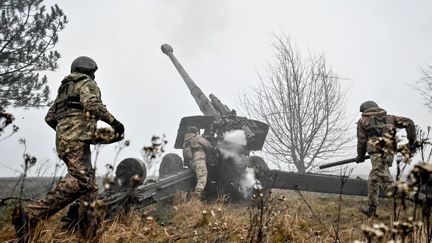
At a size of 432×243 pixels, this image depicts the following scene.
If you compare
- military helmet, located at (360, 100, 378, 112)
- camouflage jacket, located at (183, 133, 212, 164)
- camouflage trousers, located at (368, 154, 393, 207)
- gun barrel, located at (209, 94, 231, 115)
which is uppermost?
gun barrel, located at (209, 94, 231, 115)

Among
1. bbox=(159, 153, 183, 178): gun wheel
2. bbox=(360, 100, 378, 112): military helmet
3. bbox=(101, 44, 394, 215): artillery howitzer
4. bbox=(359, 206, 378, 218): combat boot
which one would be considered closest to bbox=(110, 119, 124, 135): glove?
bbox=(101, 44, 394, 215): artillery howitzer

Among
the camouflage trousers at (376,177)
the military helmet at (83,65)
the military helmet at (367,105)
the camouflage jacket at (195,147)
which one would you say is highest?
the military helmet at (367,105)

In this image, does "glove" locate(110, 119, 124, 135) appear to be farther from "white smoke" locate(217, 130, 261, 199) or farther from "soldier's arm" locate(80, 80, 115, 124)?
"white smoke" locate(217, 130, 261, 199)

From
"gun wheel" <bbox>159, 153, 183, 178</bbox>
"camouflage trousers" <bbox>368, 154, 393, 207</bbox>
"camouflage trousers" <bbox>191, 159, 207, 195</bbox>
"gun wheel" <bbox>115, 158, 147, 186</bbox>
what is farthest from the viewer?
"gun wheel" <bbox>159, 153, 183, 178</bbox>

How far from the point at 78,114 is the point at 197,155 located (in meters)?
3.92

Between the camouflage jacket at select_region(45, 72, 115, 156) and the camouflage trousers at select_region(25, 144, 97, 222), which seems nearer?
the camouflage trousers at select_region(25, 144, 97, 222)

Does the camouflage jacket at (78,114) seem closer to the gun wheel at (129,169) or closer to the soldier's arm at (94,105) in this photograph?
the soldier's arm at (94,105)

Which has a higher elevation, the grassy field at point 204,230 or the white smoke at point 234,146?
the white smoke at point 234,146

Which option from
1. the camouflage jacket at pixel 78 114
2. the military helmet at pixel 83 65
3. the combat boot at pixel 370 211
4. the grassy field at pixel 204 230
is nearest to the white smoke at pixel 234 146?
the grassy field at pixel 204 230

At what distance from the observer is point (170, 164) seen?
29.1ft

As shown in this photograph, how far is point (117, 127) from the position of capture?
3830 mm

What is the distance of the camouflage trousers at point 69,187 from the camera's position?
3330 millimetres

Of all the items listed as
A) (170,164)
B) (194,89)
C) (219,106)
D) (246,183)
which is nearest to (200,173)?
(246,183)

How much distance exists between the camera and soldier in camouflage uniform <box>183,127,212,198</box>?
7.36 metres
